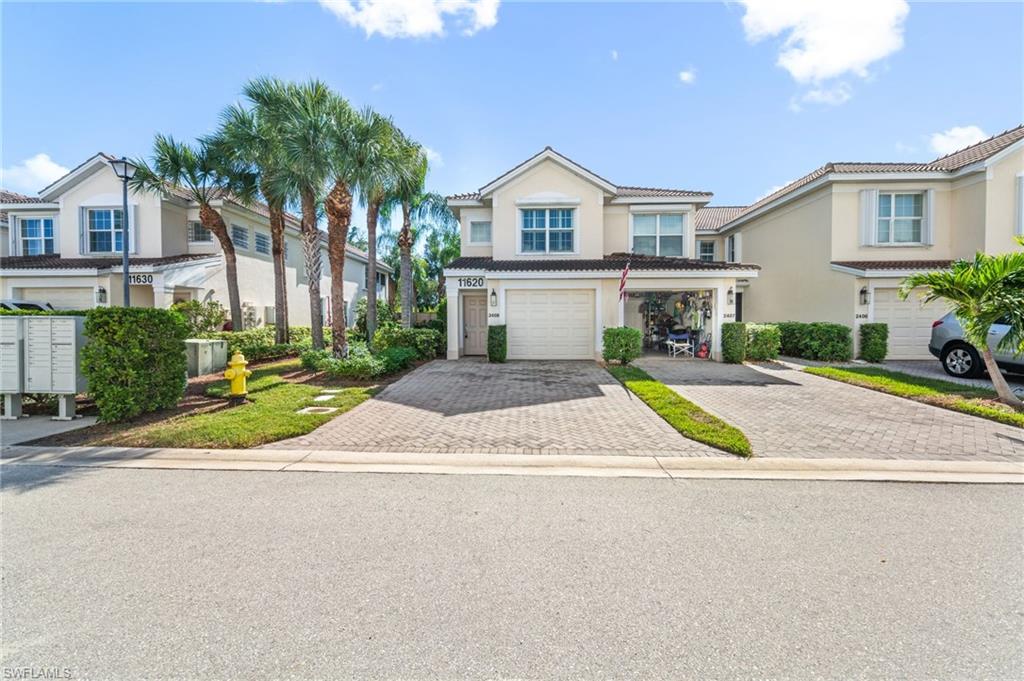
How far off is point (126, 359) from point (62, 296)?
15.0 meters

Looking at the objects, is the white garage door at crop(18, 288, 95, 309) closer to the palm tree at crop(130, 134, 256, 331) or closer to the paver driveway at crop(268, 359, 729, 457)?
the palm tree at crop(130, 134, 256, 331)

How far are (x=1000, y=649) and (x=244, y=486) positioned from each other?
5.88 meters

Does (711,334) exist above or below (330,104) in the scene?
below

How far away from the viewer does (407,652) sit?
96.0 inches

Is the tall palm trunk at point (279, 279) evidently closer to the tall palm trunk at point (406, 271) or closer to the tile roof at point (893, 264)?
the tall palm trunk at point (406, 271)

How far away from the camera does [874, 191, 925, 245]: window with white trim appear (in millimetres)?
16094

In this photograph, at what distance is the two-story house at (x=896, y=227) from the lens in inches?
577

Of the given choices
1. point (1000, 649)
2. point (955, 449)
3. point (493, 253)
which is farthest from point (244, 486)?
point (493, 253)

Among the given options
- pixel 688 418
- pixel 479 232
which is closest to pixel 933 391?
pixel 688 418

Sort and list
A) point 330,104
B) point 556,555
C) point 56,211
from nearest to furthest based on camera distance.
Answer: point 556,555 < point 330,104 < point 56,211

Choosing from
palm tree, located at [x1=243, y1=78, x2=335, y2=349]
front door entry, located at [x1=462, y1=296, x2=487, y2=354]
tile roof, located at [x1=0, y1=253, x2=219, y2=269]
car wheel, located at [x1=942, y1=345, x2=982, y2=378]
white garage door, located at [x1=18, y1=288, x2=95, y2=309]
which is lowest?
car wheel, located at [x1=942, y1=345, x2=982, y2=378]

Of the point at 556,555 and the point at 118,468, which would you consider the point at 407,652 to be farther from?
the point at 118,468

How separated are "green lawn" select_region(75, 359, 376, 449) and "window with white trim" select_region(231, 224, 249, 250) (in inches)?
502

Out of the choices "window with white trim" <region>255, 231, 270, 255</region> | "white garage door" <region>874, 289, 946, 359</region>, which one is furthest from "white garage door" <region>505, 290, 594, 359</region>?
"window with white trim" <region>255, 231, 270, 255</region>
